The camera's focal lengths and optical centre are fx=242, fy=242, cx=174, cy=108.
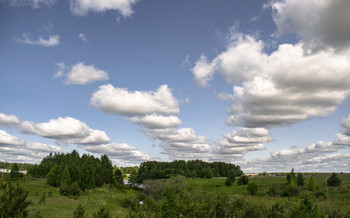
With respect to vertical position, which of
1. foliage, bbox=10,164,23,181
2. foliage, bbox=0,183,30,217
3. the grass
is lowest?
the grass

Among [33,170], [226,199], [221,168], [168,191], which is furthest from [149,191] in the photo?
[221,168]

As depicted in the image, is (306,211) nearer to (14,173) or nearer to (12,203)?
(12,203)

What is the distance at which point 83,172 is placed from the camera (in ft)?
314

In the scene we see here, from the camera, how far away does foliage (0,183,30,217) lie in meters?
19.4

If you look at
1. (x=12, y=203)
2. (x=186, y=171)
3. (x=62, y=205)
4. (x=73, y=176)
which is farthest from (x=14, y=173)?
(x=186, y=171)

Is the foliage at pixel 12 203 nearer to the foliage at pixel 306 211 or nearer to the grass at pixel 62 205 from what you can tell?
the grass at pixel 62 205

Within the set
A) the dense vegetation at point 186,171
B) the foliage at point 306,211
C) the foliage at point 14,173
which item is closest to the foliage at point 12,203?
the foliage at point 306,211

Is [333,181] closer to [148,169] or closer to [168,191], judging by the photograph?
[168,191]

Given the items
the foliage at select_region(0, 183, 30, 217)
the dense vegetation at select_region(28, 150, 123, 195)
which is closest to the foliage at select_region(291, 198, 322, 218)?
the foliage at select_region(0, 183, 30, 217)

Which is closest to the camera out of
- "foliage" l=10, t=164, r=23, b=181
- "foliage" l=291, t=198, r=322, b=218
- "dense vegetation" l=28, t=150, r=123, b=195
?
"foliage" l=291, t=198, r=322, b=218

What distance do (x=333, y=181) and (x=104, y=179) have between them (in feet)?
320

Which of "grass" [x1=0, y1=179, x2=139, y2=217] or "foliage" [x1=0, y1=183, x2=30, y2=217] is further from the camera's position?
"grass" [x1=0, y1=179, x2=139, y2=217]

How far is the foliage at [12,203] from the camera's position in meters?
19.4

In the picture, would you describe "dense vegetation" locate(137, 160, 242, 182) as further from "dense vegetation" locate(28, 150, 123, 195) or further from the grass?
the grass
